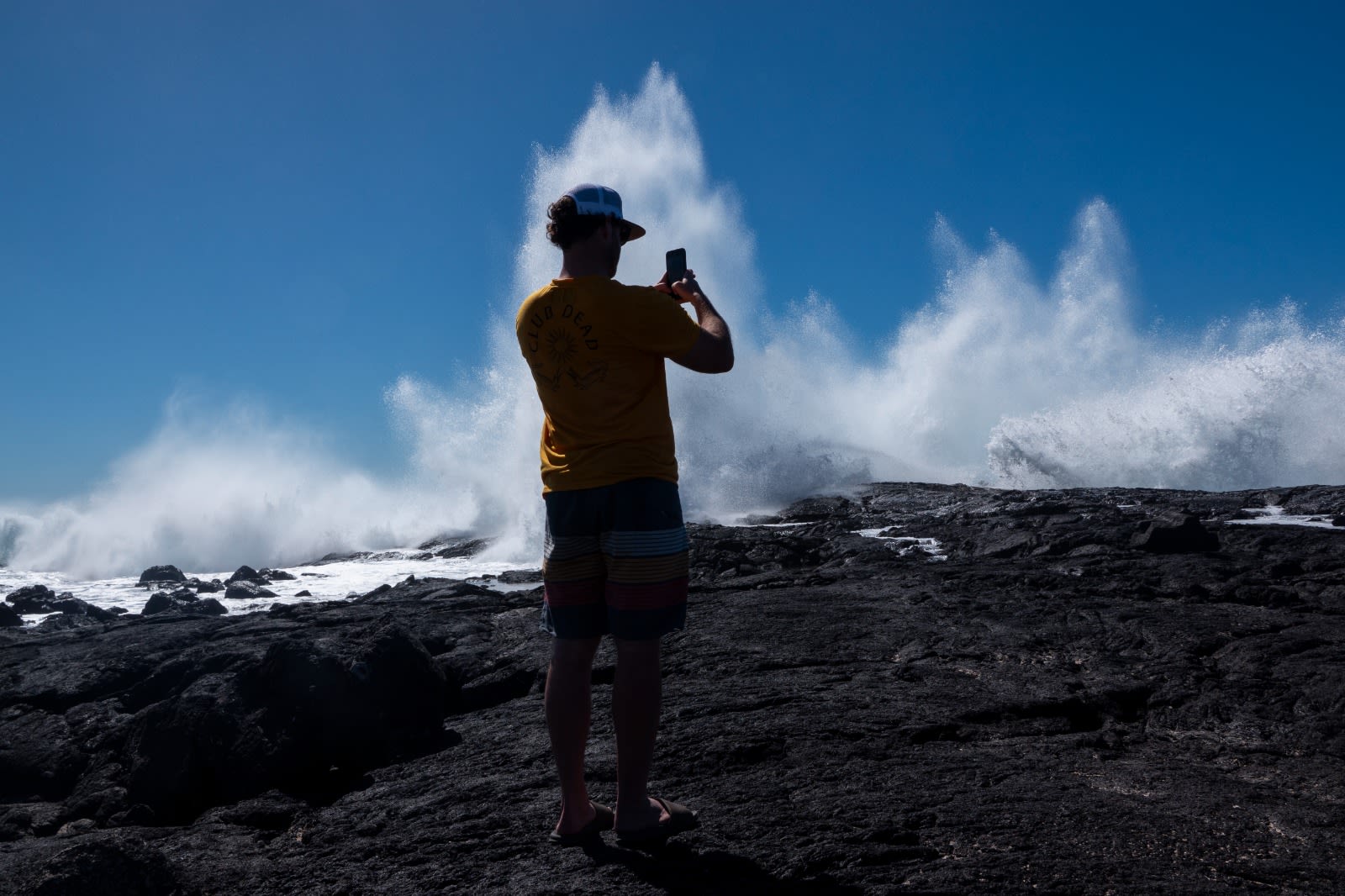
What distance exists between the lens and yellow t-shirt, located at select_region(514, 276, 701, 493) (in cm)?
252

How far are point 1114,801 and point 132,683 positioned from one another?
5616 millimetres

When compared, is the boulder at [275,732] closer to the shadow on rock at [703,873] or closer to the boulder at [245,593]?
the shadow on rock at [703,873]

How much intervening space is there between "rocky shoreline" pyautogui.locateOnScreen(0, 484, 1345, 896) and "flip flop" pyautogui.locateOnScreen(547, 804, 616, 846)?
47mm

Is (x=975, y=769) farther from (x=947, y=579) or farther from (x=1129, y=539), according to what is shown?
(x=1129, y=539)

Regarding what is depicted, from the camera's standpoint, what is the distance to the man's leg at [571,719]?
102 inches

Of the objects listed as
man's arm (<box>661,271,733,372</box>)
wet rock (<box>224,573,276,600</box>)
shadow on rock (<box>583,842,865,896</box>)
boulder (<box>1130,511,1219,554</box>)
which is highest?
man's arm (<box>661,271,733,372</box>)

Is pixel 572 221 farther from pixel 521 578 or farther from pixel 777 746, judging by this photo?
pixel 521 578

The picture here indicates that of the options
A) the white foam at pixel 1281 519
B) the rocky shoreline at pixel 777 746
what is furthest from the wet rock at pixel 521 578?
the white foam at pixel 1281 519

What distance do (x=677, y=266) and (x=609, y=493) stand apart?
2.65 feet

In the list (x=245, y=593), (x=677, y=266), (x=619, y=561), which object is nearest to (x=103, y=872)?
(x=619, y=561)

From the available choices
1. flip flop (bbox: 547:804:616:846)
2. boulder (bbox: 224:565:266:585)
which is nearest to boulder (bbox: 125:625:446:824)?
flip flop (bbox: 547:804:616:846)

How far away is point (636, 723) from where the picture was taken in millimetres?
2523

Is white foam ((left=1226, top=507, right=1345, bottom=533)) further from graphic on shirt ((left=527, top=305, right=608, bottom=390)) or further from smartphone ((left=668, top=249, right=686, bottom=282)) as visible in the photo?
graphic on shirt ((left=527, top=305, right=608, bottom=390))

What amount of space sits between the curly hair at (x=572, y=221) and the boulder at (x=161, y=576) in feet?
66.7
